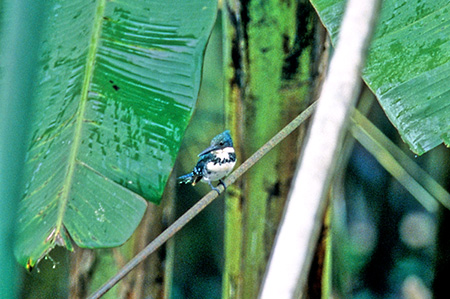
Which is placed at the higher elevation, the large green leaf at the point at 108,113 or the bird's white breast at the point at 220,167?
the large green leaf at the point at 108,113

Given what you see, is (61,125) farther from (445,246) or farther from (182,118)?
(445,246)

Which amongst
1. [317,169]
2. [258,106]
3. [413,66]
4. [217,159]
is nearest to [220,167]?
[217,159]

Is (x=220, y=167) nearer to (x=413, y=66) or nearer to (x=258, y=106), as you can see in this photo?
(x=258, y=106)

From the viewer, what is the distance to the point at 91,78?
0.87m

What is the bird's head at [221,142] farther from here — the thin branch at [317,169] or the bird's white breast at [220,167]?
the thin branch at [317,169]

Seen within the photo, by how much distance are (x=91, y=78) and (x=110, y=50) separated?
58mm

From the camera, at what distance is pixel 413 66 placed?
825 millimetres

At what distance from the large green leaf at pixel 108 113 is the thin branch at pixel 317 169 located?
0.65 m

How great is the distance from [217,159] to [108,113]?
41 cm

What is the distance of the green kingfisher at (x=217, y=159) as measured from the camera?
1.20 meters

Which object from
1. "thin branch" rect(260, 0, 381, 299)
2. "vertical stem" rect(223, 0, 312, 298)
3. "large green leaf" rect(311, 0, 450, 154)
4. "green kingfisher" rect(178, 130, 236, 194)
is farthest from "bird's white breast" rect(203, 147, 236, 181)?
"thin branch" rect(260, 0, 381, 299)

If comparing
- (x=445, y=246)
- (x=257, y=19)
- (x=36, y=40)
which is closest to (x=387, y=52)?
(x=257, y=19)

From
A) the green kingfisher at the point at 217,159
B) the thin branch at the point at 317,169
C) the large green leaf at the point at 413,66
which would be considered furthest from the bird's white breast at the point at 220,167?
the thin branch at the point at 317,169

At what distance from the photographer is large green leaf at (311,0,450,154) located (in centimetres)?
79
